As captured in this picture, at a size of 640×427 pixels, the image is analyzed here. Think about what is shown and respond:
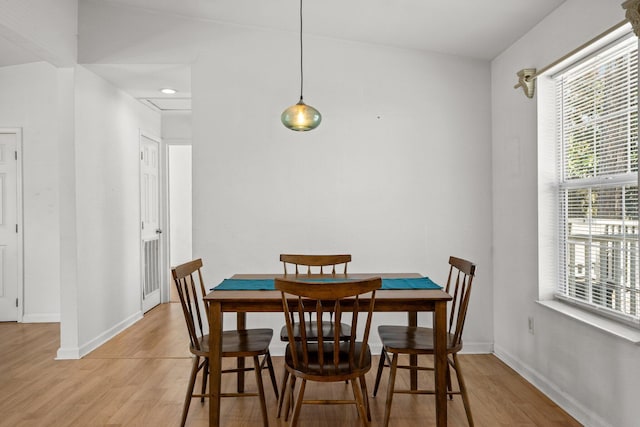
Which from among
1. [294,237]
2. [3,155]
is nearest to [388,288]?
[294,237]

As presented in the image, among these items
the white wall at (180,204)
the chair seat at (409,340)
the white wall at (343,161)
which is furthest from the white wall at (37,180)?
the chair seat at (409,340)

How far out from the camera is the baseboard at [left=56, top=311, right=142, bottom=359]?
3.64m

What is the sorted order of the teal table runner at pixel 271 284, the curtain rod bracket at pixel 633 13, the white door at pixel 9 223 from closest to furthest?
the curtain rod bracket at pixel 633 13 → the teal table runner at pixel 271 284 → the white door at pixel 9 223

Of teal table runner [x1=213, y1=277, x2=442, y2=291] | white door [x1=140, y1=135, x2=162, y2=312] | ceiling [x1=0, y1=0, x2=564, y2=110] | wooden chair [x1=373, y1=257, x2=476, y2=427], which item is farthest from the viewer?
white door [x1=140, y1=135, x2=162, y2=312]

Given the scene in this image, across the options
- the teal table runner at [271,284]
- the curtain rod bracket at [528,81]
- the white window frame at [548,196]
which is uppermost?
the curtain rod bracket at [528,81]

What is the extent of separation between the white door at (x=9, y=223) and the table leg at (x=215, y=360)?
3675mm

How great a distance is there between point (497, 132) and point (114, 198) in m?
3.68

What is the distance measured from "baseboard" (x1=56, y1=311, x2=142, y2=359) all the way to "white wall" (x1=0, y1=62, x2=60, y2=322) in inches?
33.8

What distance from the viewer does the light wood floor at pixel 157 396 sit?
2.57 m

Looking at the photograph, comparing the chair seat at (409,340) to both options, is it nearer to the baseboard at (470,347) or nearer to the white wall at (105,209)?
the baseboard at (470,347)

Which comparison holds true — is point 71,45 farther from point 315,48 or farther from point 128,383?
point 128,383

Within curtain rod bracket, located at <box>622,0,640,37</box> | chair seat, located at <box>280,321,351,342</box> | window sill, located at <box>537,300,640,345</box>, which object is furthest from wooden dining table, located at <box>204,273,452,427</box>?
curtain rod bracket, located at <box>622,0,640,37</box>

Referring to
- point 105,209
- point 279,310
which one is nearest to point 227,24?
point 105,209

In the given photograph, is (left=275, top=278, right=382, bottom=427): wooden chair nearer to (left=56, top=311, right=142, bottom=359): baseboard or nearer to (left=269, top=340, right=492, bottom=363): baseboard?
(left=269, top=340, right=492, bottom=363): baseboard
